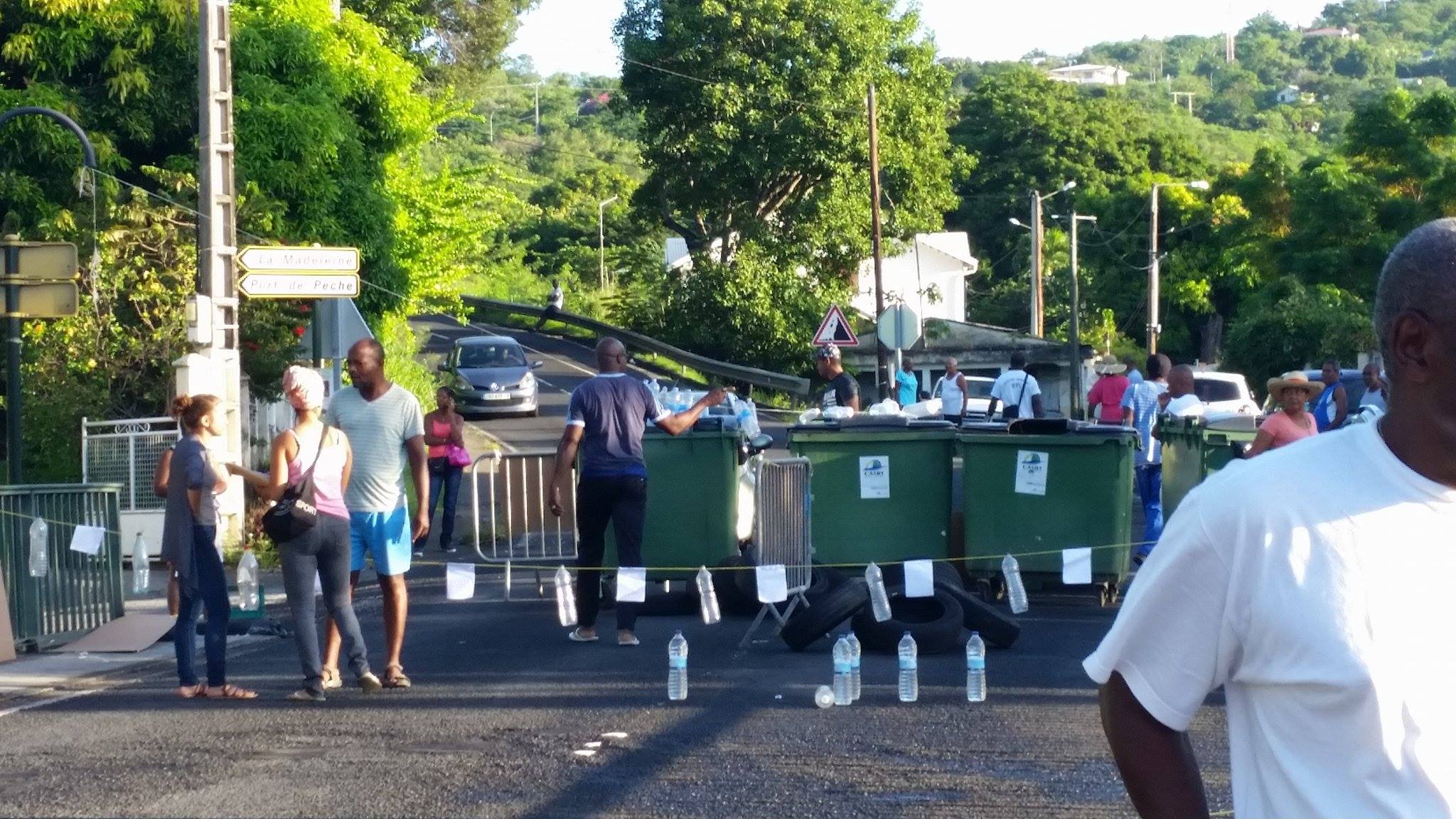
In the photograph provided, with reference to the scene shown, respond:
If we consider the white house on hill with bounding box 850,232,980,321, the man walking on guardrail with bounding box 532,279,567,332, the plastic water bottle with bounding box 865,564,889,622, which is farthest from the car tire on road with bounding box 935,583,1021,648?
the white house on hill with bounding box 850,232,980,321

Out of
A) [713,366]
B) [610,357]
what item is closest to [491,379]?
[713,366]

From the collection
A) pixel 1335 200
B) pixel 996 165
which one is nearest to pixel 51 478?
pixel 1335 200

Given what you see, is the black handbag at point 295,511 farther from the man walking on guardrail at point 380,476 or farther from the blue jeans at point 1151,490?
the blue jeans at point 1151,490

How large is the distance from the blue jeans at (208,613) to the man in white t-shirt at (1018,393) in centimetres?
1221

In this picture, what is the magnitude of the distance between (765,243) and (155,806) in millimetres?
38381

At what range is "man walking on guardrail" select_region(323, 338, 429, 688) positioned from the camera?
9.07m

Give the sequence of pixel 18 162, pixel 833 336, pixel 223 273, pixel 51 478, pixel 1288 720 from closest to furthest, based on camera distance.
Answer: pixel 1288 720 → pixel 223 273 → pixel 51 478 → pixel 18 162 → pixel 833 336

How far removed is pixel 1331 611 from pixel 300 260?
13.8 meters

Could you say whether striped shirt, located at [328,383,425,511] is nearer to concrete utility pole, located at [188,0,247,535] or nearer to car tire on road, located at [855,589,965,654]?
car tire on road, located at [855,589,965,654]

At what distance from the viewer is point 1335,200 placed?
139ft

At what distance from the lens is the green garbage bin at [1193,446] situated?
1385cm

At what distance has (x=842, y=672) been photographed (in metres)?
8.04

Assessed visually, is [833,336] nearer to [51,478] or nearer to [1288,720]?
[51,478]

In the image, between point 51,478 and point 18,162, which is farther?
point 18,162
